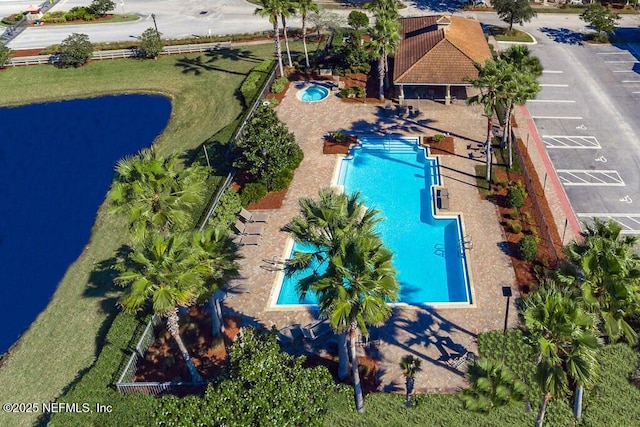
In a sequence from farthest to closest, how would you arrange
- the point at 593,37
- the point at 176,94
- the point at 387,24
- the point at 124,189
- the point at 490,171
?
the point at 593,37, the point at 176,94, the point at 387,24, the point at 490,171, the point at 124,189

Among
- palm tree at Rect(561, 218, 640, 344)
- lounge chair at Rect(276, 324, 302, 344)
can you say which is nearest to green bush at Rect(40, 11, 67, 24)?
lounge chair at Rect(276, 324, 302, 344)

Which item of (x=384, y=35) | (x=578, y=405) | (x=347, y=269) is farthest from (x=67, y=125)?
(x=578, y=405)

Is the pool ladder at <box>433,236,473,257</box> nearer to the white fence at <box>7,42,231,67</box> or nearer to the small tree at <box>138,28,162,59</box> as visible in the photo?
the white fence at <box>7,42,231,67</box>

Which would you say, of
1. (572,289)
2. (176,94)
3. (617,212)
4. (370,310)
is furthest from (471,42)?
(370,310)

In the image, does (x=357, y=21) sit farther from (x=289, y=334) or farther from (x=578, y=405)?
(x=578, y=405)

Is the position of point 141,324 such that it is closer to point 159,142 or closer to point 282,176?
point 282,176

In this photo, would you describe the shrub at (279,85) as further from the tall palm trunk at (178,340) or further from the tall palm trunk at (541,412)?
the tall palm trunk at (541,412)
